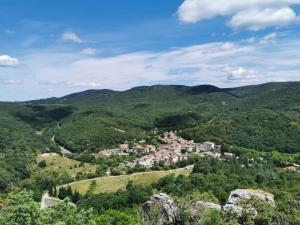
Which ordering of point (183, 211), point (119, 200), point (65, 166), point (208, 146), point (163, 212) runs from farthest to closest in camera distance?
1. point (208, 146)
2. point (65, 166)
3. point (119, 200)
4. point (163, 212)
5. point (183, 211)

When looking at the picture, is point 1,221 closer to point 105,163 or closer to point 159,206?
point 159,206

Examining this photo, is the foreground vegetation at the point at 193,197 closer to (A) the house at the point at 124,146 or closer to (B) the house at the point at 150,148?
(B) the house at the point at 150,148

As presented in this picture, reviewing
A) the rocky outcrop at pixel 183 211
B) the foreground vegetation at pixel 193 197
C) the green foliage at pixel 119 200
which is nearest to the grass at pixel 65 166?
the foreground vegetation at pixel 193 197

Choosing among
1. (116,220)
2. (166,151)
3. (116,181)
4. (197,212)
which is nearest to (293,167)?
(166,151)

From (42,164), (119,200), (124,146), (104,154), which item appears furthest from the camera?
(124,146)

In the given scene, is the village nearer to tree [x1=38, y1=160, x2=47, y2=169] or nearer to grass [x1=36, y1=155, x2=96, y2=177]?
grass [x1=36, y1=155, x2=96, y2=177]

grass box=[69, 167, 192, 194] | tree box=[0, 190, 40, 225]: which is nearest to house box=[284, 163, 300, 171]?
grass box=[69, 167, 192, 194]

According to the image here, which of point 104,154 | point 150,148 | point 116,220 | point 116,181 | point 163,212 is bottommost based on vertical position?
point 116,181

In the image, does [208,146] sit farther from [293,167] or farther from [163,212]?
[163,212]
